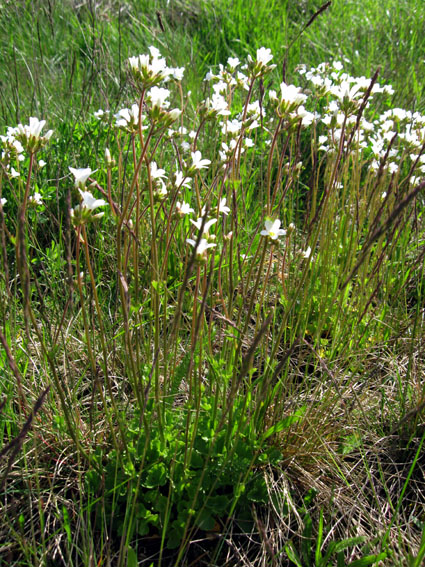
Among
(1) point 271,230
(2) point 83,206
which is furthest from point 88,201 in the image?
(1) point 271,230

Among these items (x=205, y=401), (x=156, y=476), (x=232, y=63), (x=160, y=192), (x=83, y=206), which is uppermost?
(x=232, y=63)

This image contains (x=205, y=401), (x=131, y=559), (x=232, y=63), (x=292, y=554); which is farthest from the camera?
(x=232, y=63)

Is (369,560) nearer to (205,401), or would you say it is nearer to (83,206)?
(205,401)

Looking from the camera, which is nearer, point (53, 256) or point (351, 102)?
point (351, 102)

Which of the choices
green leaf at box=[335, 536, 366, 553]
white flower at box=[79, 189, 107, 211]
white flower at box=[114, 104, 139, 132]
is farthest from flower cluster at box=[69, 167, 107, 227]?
green leaf at box=[335, 536, 366, 553]

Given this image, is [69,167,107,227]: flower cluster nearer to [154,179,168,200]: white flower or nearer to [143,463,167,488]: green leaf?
[154,179,168,200]: white flower

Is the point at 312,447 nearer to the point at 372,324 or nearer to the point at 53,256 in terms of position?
the point at 372,324

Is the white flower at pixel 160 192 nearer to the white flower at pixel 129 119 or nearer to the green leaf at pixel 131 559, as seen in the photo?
the white flower at pixel 129 119

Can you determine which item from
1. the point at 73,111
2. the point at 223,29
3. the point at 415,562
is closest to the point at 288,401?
the point at 415,562

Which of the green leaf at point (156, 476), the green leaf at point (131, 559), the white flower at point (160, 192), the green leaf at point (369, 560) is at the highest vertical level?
the white flower at point (160, 192)

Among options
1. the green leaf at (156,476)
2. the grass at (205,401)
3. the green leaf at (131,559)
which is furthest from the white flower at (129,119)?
the green leaf at (131,559)

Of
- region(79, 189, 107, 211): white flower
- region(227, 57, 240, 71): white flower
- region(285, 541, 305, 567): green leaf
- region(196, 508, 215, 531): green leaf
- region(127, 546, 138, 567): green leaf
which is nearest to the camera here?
region(79, 189, 107, 211): white flower
